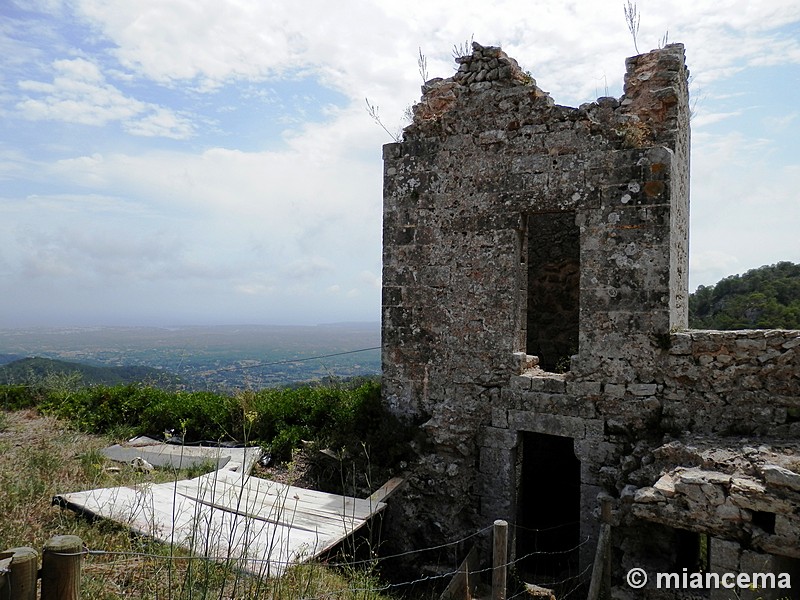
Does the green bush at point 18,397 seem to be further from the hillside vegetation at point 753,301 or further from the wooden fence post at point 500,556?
the hillside vegetation at point 753,301

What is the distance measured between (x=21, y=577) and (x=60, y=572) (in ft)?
0.56

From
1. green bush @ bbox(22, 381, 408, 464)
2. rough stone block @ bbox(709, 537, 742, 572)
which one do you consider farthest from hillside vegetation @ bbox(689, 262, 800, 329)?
green bush @ bbox(22, 381, 408, 464)

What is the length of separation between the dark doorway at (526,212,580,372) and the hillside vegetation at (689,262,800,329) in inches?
240

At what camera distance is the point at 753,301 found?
14.8 meters

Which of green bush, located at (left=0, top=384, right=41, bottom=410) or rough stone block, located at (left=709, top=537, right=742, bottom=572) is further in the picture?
green bush, located at (left=0, top=384, right=41, bottom=410)

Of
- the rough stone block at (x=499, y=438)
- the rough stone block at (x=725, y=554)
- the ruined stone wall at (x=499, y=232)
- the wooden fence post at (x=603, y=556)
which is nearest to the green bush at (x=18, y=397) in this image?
the ruined stone wall at (x=499, y=232)

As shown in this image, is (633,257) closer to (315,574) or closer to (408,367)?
(408,367)

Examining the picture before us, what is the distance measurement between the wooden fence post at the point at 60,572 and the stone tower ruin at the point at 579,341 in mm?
4371

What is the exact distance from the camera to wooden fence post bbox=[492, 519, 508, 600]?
469cm

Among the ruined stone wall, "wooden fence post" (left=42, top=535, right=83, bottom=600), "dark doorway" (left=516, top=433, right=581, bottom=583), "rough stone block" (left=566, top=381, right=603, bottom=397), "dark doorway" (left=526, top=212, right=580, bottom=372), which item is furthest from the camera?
"dark doorway" (left=526, top=212, right=580, bottom=372)

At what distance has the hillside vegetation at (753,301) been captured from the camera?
13.3 m

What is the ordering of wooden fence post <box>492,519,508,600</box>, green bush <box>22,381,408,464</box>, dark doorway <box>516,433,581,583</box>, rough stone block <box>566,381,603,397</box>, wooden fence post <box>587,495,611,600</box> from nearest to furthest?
wooden fence post <box>492,519,508,600</box>, wooden fence post <box>587,495,611,600</box>, rough stone block <box>566,381,603,397</box>, green bush <box>22,381,408,464</box>, dark doorway <box>516,433,581,583</box>

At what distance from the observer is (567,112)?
6.74 metres

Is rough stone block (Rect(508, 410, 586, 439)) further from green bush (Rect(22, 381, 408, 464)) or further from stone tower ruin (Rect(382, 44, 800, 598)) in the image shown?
green bush (Rect(22, 381, 408, 464))
